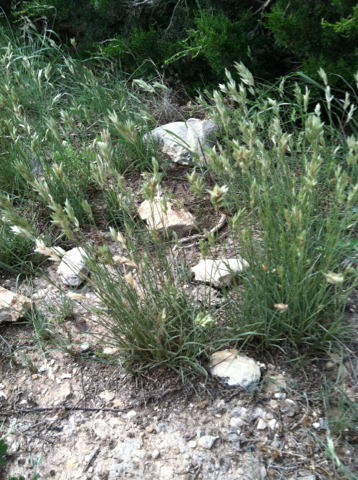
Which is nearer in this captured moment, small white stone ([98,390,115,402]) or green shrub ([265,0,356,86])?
small white stone ([98,390,115,402])

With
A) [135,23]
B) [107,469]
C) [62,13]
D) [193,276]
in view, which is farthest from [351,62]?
[62,13]

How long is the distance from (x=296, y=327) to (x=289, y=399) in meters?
0.29

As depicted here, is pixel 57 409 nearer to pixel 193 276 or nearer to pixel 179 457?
pixel 179 457

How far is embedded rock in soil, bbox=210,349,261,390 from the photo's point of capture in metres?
1.70

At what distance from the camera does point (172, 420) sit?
168cm

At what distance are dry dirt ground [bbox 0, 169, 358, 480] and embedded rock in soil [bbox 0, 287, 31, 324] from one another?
259 mm

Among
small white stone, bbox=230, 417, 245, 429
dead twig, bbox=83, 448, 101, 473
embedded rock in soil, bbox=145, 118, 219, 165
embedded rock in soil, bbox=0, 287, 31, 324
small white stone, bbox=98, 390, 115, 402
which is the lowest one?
small white stone, bbox=230, 417, 245, 429

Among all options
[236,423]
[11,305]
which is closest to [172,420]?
[236,423]

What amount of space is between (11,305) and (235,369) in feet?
3.92

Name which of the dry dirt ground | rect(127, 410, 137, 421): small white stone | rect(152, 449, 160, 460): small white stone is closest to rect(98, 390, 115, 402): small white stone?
the dry dirt ground

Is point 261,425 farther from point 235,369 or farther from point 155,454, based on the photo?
point 155,454

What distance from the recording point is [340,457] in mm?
1431

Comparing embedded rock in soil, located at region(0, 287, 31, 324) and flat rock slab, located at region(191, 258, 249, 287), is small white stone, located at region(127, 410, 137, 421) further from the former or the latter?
embedded rock in soil, located at region(0, 287, 31, 324)

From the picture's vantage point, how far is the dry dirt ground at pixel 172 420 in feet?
4.93
